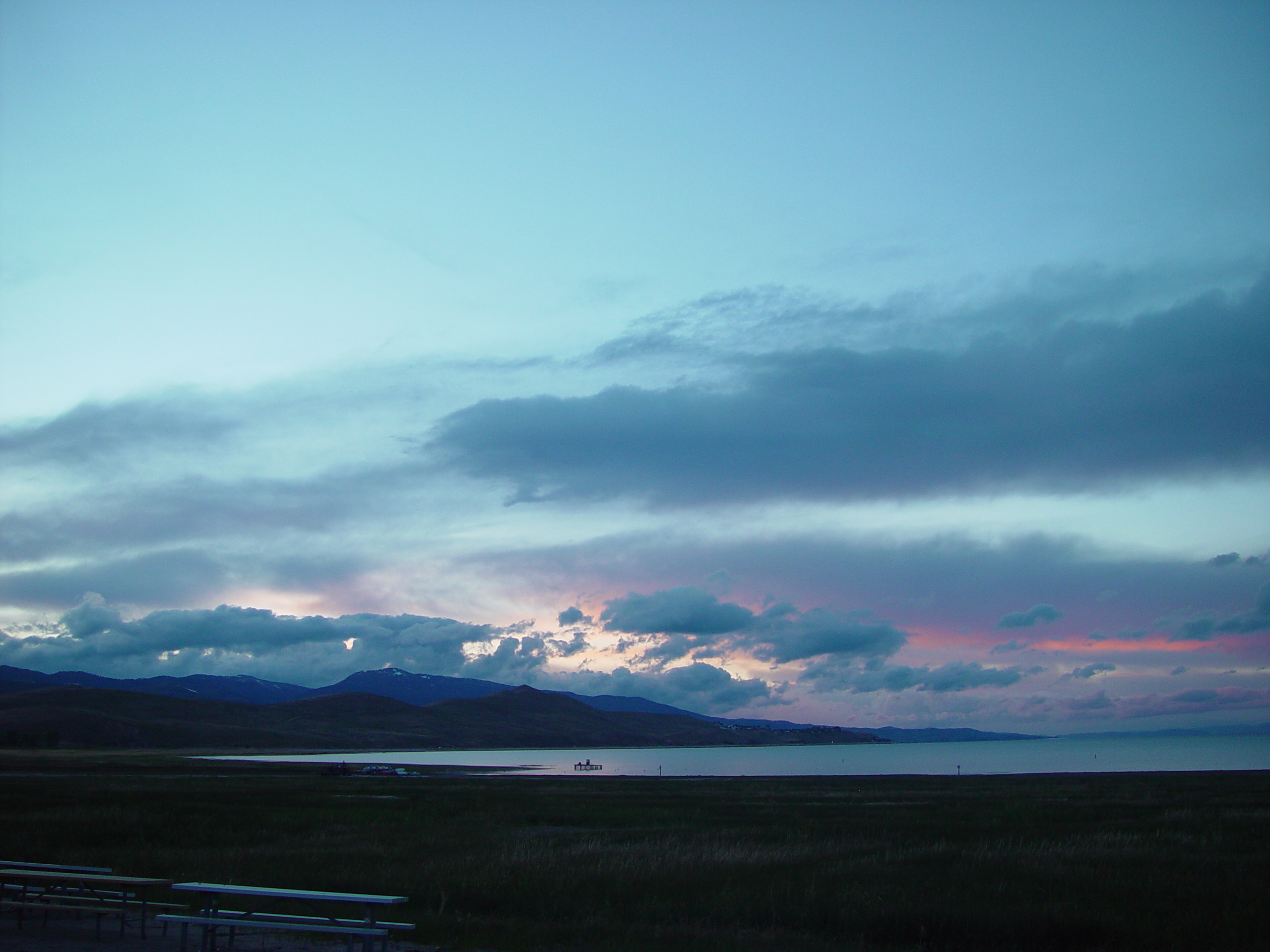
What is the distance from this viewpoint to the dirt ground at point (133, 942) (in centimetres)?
1392

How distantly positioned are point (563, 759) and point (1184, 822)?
161917mm

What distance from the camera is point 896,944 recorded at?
16.1 meters

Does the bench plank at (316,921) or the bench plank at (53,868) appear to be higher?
the bench plank at (316,921)

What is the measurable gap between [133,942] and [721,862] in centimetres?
1408

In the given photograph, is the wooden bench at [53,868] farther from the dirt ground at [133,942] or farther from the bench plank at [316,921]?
the bench plank at [316,921]

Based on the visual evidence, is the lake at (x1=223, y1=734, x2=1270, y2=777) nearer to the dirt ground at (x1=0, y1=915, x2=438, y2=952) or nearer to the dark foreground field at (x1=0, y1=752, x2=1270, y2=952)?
the dark foreground field at (x1=0, y1=752, x2=1270, y2=952)

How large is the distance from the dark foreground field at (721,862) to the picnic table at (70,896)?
819mm

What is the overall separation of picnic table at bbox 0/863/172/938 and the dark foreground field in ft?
2.69

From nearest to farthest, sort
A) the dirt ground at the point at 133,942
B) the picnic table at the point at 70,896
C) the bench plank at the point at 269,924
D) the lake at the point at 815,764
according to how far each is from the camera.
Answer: the bench plank at the point at 269,924, the dirt ground at the point at 133,942, the picnic table at the point at 70,896, the lake at the point at 815,764

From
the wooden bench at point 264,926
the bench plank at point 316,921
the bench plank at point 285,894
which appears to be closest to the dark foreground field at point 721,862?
the bench plank at point 316,921

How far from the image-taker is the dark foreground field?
54.6ft

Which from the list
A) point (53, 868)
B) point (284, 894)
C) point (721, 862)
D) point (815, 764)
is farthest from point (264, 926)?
point (815, 764)

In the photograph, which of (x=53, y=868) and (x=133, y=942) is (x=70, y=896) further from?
(x=133, y=942)

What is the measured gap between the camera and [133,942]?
1461 cm
